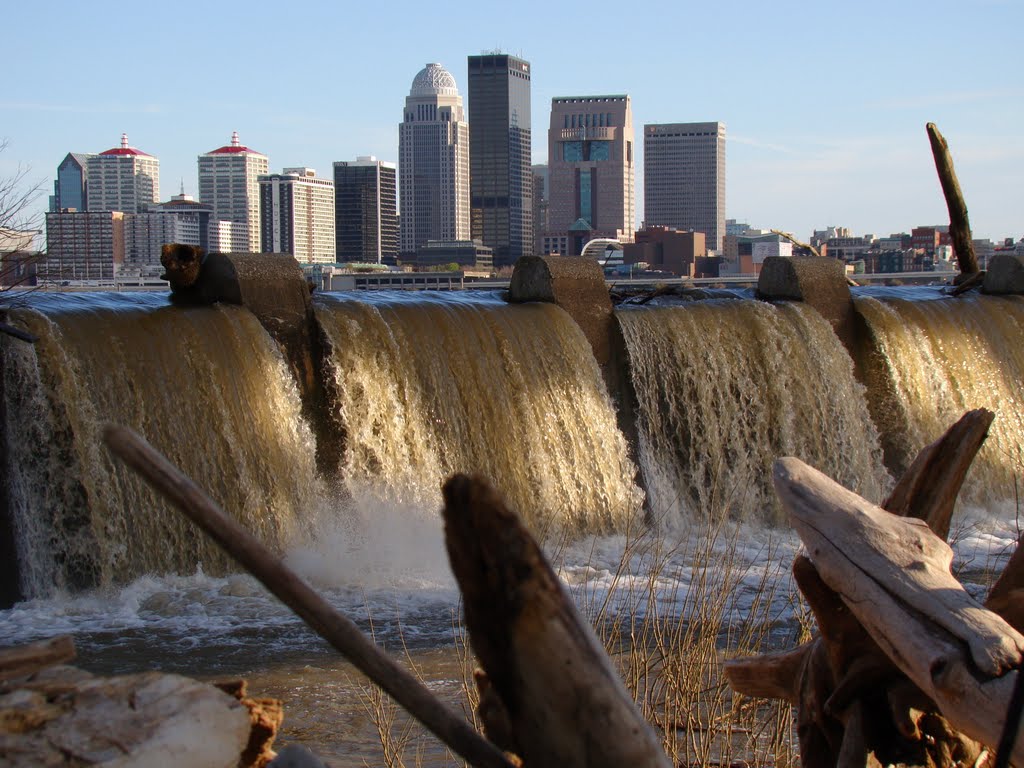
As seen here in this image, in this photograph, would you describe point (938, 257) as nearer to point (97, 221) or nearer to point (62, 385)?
point (97, 221)

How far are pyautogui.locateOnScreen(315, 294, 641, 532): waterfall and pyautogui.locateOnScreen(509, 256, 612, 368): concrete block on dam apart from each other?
0.40 metres

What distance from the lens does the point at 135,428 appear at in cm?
1130

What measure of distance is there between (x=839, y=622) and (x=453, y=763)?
3.92m

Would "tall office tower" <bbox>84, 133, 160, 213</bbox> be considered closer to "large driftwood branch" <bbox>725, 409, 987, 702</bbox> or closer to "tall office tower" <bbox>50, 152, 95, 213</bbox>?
"tall office tower" <bbox>50, 152, 95, 213</bbox>

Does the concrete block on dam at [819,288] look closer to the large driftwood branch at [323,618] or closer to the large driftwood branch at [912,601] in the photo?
the large driftwood branch at [912,601]

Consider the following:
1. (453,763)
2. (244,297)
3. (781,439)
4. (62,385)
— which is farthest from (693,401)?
(453,763)

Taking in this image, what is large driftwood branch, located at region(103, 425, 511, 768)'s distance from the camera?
1.93 m

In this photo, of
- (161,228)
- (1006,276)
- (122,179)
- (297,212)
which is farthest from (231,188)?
(1006,276)

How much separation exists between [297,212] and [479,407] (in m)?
157

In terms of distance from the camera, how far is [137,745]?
2.01 meters

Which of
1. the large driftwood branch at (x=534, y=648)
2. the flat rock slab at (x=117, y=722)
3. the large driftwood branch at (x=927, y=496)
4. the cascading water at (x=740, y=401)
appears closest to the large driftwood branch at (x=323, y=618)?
the large driftwood branch at (x=534, y=648)

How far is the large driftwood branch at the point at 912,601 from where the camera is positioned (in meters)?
2.33

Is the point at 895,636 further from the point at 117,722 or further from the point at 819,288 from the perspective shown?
the point at 819,288

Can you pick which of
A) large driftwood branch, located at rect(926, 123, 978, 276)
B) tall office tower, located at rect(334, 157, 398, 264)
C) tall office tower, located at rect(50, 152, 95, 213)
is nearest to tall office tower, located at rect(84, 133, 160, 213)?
tall office tower, located at rect(50, 152, 95, 213)
